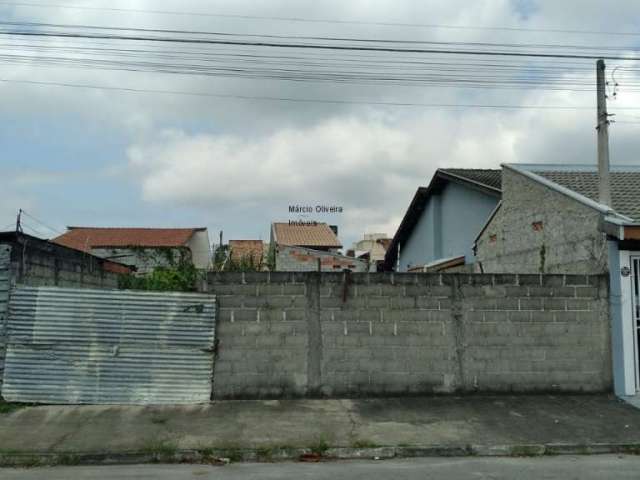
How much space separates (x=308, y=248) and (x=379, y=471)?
26.9 meters

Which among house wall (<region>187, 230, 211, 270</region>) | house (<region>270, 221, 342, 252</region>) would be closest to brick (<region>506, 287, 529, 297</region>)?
house (<region>270, 221, 342, 252</region>)

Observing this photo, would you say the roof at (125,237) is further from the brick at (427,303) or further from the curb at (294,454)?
the curb at (294,454)

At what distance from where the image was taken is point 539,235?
11.8m

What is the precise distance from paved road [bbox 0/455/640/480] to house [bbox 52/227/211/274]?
27427 mm

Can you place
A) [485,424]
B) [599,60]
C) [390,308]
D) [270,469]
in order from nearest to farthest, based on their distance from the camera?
[270,469] → [485,424] → [390,308] → [599,60]

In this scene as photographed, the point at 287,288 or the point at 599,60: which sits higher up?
the point at 599,60

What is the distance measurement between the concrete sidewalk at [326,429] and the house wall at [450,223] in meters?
9.61

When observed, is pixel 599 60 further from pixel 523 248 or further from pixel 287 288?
pixel 287 288

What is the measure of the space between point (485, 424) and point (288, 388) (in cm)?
292

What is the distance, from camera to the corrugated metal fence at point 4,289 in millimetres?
8633

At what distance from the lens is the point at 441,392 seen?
9172 millimetres

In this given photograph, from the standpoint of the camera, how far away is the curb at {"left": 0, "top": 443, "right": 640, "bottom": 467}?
6.53 metres

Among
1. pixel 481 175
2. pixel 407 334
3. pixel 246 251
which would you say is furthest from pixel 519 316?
pixel 246 251

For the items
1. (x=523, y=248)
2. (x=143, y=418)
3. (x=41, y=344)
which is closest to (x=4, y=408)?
(x=41, y=344)
